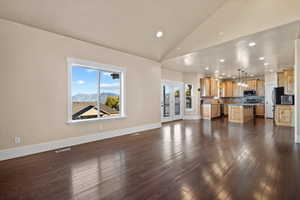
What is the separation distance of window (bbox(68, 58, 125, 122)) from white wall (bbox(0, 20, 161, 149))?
20 centimetres

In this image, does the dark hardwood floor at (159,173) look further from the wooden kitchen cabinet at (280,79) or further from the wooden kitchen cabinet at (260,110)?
the wooden kitchen cabinet at (260,110)

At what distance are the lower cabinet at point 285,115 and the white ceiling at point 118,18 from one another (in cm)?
526

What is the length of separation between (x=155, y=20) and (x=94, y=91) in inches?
109

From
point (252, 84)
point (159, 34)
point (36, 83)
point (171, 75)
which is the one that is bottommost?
point (36, 83)

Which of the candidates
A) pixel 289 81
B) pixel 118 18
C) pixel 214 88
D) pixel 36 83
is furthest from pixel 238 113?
pixel 36 83

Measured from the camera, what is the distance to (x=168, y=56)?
21.1 ft

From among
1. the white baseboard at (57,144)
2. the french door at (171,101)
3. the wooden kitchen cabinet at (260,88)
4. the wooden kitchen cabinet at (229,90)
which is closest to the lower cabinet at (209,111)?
the french door at (171,101)

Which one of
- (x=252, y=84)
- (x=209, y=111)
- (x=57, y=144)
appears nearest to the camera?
(x=57, y=144)

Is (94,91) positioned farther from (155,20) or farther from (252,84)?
(252,84)

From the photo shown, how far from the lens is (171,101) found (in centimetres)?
877

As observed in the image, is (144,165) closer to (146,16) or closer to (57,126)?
(57,126)

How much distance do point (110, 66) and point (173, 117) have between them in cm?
496

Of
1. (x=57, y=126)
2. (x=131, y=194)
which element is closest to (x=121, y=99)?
(x=57, y=126)

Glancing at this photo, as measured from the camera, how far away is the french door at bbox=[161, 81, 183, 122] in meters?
8.39
